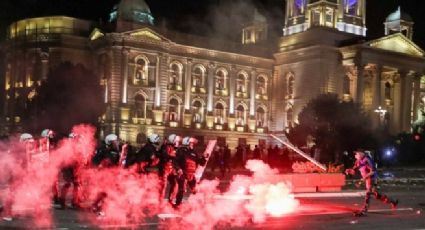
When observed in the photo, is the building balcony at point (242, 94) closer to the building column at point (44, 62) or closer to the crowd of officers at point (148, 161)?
the building column at point (44, 62)

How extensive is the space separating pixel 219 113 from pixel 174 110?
5.90 meters

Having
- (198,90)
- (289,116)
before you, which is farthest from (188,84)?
(289,116)

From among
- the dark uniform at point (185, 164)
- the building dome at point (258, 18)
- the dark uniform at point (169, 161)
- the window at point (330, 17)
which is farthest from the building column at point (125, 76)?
the dark uniform at point (185, 164)

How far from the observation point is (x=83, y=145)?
1459cm

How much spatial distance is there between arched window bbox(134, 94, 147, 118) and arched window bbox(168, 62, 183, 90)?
410cm

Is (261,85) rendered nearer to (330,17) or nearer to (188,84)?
(188,84)

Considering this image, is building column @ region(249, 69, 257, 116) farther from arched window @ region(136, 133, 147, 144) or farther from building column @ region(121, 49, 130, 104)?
building column @ region(121, 49, 130, 104)

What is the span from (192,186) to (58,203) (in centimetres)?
336

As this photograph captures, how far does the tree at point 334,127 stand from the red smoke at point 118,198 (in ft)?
93.3

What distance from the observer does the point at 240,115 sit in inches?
2785

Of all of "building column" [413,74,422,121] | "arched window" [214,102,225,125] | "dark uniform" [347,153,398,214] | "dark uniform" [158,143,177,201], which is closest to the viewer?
"dark uniform" [158,143,177,201]

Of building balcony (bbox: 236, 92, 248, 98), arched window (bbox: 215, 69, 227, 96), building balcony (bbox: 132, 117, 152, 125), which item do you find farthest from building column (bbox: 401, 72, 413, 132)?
building balcony (bbox: 132, 117, 152, 125)

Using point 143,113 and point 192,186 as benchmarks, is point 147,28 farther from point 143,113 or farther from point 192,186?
point 192,186

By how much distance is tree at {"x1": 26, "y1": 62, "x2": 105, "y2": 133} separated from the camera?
51.9 metres
